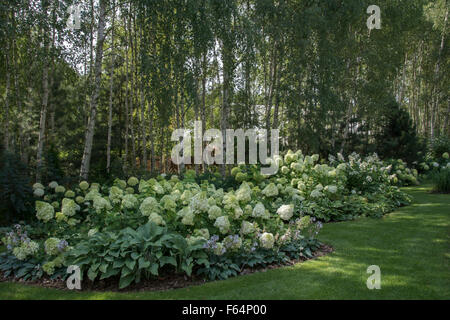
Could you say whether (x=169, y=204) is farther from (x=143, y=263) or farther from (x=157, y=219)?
(x=143, y=263)

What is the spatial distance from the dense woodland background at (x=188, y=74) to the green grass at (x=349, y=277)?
4.00m

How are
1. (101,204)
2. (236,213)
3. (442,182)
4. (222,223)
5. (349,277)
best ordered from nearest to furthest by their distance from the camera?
1. (349,277)
2. (222,223)
3. (236,213)
4. (101,204)
5. (442,182)

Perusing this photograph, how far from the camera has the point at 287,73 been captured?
1048 cm

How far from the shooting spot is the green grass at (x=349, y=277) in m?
2.91

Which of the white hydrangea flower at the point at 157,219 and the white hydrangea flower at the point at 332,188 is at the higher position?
the white hydrangea flower at the point at 332,188

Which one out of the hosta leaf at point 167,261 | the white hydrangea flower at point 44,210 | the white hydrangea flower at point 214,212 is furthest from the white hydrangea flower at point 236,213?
the white hydrangea flower at point 44,210

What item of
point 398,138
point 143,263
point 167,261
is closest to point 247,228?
point 167,261

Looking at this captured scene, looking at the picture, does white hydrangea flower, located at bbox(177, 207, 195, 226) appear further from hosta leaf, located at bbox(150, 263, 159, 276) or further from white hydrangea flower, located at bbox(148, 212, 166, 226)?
hosta leaf, located at bbox(150, 263, 159, 276)

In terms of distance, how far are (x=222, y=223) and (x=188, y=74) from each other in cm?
399

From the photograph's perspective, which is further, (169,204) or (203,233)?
(169,204)

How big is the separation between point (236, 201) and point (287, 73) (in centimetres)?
758

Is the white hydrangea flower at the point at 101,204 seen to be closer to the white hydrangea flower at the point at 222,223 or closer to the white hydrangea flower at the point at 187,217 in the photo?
the white hydrangea flower at the point at 187,217

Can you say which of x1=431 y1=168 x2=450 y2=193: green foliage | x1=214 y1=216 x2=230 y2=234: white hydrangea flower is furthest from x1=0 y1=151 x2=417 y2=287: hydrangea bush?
x1=431 y1=168 x2=450 y2=193: green foliage

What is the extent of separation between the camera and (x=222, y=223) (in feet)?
11.8
